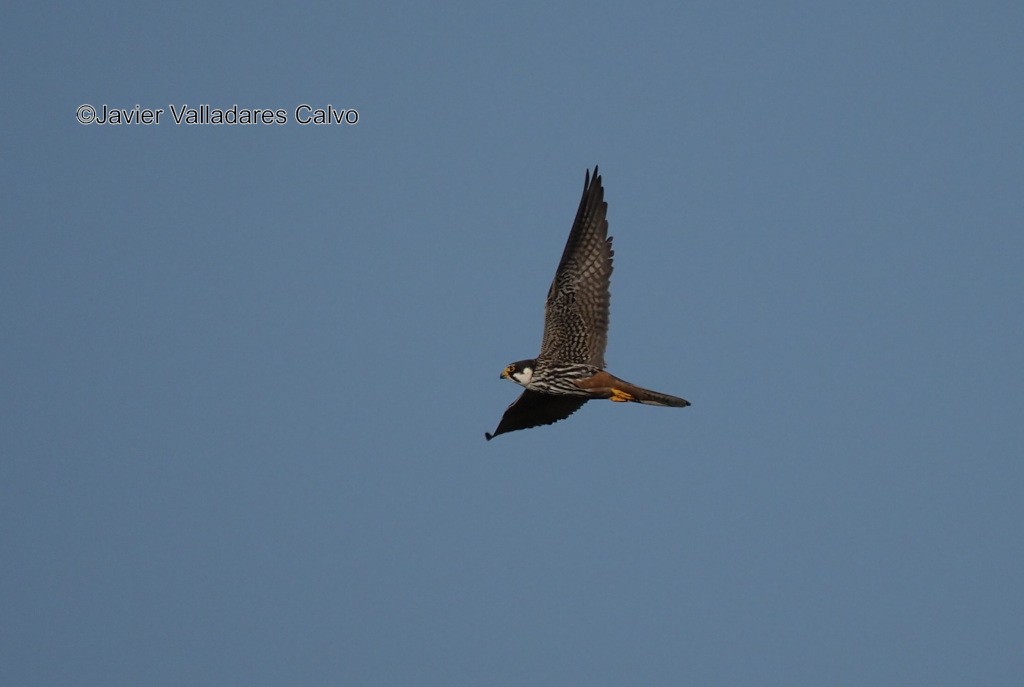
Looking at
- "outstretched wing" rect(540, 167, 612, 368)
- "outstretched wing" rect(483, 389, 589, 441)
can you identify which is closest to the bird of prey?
"outstretched wing" rect(540, 167, 612, 368)

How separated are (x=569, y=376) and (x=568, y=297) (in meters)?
0.99

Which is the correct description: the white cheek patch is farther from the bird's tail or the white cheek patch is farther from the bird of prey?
the bird's tail

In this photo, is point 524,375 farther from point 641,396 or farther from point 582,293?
point 641,396

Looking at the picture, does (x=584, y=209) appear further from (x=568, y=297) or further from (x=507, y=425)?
(x=507, y=425)

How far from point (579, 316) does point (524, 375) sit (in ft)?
3.29

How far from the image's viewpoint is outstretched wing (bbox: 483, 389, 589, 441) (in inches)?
599

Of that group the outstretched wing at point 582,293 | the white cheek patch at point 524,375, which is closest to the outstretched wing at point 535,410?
the white cheek patch at point 524,375

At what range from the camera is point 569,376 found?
46.4ft

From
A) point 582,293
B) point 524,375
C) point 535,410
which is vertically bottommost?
point 535,410

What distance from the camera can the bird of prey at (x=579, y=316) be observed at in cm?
1415

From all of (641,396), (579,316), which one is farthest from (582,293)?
(641,396)

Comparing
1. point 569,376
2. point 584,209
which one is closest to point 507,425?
point 569,376

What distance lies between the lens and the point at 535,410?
606 inches

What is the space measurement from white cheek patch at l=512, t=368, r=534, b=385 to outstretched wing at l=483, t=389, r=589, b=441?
895 millimetres
